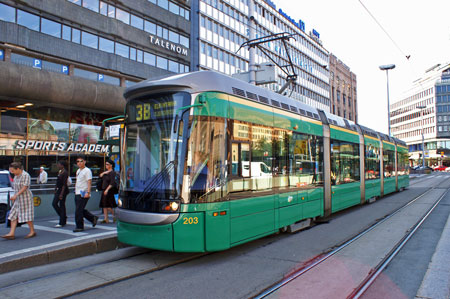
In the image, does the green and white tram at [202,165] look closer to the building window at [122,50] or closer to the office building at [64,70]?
the office building at [64,70]

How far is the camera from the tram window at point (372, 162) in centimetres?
1410

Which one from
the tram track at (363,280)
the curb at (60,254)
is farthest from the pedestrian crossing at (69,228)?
the tram track at (363,280)

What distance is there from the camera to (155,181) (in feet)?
18.5

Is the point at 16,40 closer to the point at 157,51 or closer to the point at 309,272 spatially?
the point at 157,51

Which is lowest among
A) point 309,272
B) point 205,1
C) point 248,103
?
point 309,272

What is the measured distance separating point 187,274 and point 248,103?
10.6ft

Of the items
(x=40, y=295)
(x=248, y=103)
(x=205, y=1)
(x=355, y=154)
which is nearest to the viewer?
(x=40, y=295)

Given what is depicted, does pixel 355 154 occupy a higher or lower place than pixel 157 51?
lower

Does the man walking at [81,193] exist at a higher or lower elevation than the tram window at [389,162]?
lower

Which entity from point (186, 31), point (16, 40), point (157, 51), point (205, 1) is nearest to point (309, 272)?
point (16, 40)

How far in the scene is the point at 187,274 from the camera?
17.6ft

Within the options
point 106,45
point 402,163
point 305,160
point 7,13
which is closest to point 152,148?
point 305,160

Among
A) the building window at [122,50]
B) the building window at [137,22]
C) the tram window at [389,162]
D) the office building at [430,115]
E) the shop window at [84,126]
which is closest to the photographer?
the tram window at [389,162]

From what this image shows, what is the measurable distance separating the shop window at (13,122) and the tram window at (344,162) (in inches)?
586
